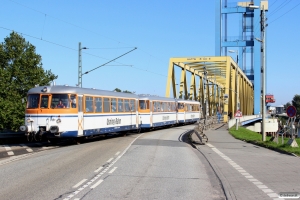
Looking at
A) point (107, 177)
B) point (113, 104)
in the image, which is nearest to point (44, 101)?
point (113, 104)

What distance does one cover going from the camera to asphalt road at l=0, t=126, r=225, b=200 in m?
9.27

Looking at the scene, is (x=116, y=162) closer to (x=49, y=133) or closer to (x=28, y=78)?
(x=49, y=133)

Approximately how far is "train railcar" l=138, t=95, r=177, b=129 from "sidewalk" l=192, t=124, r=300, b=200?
1632 cm

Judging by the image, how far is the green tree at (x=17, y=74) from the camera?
102ft

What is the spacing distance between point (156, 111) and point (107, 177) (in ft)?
88.6

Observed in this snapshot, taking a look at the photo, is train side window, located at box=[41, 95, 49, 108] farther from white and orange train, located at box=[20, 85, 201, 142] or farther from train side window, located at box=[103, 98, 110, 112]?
train side window, located at box=[103, 98, 110, 112]

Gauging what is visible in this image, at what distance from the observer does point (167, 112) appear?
4259 centimetres

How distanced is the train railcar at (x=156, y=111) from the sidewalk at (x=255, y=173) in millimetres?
16323

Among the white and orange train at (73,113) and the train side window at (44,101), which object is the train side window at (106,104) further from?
the train side window at (44,101)

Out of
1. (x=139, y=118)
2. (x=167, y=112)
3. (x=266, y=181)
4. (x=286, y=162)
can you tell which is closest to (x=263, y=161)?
(x=286, y=162)

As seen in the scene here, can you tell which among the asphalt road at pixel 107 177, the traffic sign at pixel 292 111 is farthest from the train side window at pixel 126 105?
the asphalt road at pixel 107 177

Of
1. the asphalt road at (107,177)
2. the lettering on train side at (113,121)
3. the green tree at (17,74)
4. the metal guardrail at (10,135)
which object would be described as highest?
the green tree at (17,74)

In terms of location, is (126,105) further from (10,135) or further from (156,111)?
(10,135)

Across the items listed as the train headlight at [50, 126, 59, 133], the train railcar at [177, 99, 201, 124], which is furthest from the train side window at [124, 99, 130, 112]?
the train railcar at [177, 99, 201, 124]
